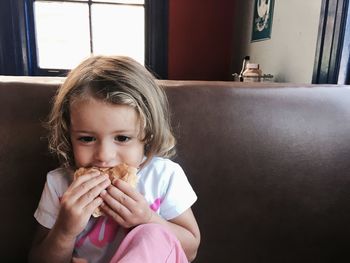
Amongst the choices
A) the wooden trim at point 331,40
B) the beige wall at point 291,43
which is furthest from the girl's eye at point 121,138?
the beige wall at point 291,43

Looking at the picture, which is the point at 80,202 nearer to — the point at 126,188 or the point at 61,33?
the point at 126,188

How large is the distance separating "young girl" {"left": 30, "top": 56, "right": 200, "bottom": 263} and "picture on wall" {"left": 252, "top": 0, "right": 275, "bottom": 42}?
1511 mm

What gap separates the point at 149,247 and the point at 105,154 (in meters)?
0.22

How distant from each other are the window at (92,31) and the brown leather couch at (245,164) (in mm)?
2252

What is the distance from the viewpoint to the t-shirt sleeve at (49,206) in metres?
0.76

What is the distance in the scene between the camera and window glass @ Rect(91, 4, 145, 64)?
3166 millimetres

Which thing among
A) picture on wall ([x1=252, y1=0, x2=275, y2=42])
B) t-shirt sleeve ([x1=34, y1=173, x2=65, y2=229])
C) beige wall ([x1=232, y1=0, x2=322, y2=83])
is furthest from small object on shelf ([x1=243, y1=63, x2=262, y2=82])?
t-shirt sleeve ([x1=34, y1=173, x2=65, y2=229])

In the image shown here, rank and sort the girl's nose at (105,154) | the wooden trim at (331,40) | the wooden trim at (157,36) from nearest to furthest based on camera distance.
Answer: the girl's nose at (105,154), the wooden trim at (331,40), the wooden trim at (157,36)

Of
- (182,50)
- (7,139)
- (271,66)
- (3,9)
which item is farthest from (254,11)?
(3,9)

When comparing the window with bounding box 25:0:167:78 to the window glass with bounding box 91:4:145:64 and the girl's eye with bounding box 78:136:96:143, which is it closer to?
the window glass with bounding box 91:4:145:64

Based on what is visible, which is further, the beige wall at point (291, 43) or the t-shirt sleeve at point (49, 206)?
the beige wall at point (291, 43)

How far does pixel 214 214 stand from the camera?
928 mm

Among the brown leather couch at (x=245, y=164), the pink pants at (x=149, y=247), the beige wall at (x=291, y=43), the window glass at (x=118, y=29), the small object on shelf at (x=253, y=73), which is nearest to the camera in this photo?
A: the pink pants at (x=149, y=247)

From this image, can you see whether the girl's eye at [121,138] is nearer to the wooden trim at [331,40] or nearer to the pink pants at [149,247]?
the pink pants at [149,247]
